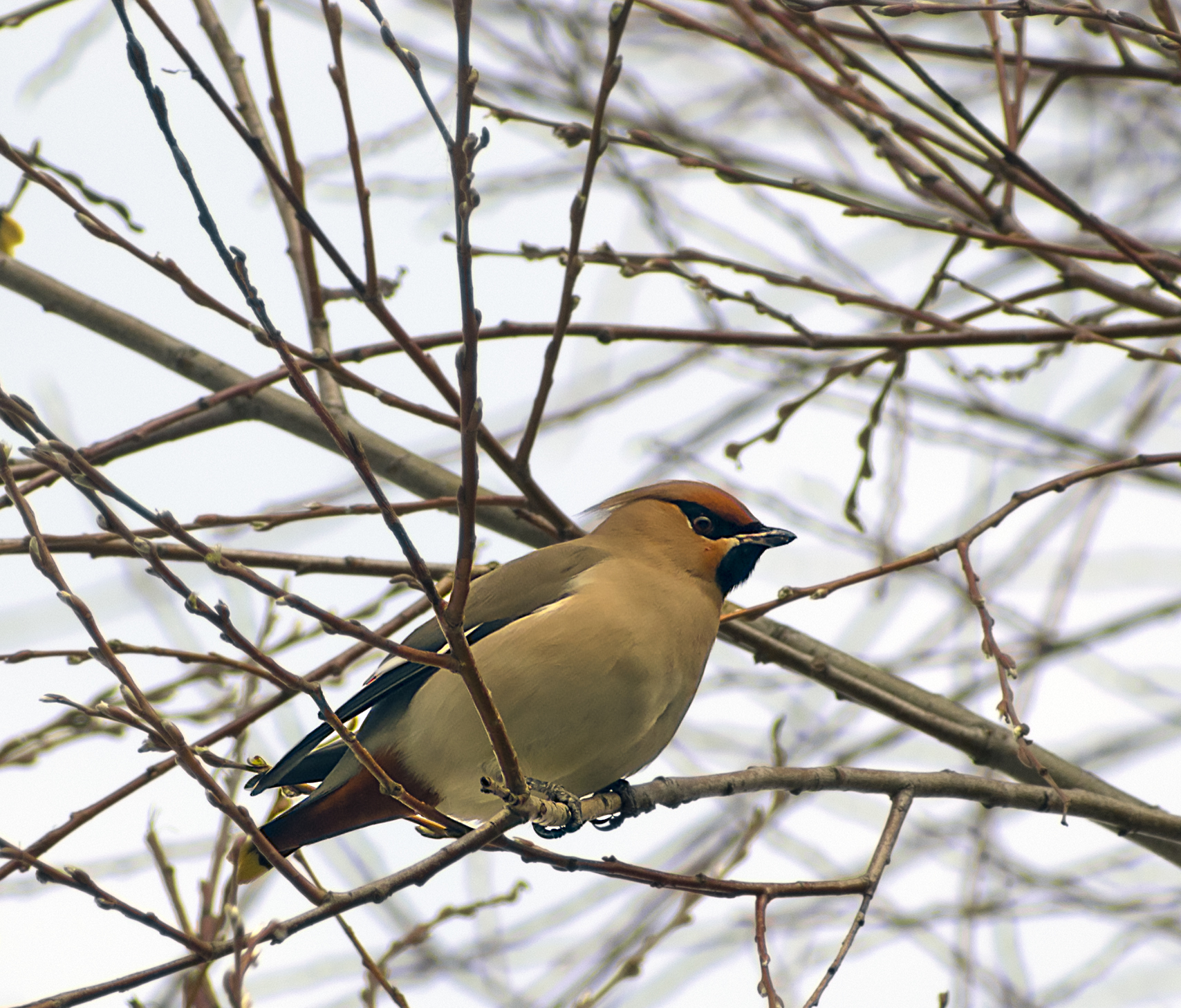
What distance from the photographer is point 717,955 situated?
574cm

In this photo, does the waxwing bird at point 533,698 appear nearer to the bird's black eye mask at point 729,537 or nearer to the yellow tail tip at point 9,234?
the bird's black eye mask at point 729,537

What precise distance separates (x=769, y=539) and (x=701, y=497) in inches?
10.9

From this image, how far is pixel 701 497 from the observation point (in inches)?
178

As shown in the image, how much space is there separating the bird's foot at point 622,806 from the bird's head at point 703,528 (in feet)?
2.69

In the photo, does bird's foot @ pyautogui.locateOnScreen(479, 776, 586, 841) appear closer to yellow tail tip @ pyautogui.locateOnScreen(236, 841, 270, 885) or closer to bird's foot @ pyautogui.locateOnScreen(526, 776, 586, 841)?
bird's foot @ pyautogui.locateOnScreen(526, 776, 586, 841)

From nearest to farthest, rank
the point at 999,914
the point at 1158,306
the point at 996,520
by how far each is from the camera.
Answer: the point at 996,520
the point at 1158,306
the point at 999,914

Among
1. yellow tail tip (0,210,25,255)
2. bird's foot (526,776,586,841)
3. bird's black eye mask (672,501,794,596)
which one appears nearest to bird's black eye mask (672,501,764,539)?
bird's black eye mask (672,501,794,596)

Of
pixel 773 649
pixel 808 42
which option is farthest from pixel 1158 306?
pixel 773 649

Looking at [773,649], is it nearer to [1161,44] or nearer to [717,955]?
[1161,44]

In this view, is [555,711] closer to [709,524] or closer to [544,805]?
[544,805]

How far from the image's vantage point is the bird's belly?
3.42 meters

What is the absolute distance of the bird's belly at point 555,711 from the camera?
3.42 metres

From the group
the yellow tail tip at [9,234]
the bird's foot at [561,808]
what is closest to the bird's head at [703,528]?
the bird's foot at [561,808]

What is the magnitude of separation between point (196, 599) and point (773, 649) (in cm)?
206
